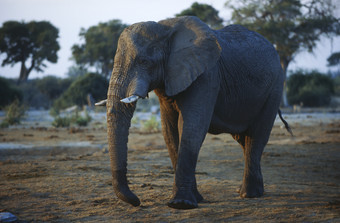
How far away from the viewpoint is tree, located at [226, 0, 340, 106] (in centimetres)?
2703

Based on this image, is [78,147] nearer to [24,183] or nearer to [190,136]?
[24,183]

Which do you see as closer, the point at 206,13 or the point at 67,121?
the point at 67,121

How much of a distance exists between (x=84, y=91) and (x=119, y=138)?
2693 centimetres

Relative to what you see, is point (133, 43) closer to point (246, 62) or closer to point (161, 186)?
point (246, 62)

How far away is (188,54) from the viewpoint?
4.27 meters

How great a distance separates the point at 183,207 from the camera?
4.21m

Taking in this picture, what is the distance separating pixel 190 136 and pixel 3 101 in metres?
24.4

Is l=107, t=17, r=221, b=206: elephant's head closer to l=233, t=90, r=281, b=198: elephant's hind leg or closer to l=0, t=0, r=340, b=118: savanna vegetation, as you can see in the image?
l=233, t=90, r=281, b=198: elephant's hind leg

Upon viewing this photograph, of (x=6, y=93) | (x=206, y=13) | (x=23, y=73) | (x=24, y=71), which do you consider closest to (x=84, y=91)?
(x=6, y=93)

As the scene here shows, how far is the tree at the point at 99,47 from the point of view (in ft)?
124

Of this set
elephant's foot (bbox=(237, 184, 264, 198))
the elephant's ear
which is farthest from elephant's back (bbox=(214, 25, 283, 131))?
elephant's foot (bbox=(237, 184, 264, 198))

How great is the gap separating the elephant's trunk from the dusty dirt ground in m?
0.28

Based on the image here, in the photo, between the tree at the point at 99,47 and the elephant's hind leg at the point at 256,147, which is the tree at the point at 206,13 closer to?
the tree at the point at 99,47

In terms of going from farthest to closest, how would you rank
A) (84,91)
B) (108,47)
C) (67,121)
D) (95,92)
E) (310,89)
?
1. (108,47)
2. (310,89)
3. (84,91)
4. (95,92)
5. (67,121)
